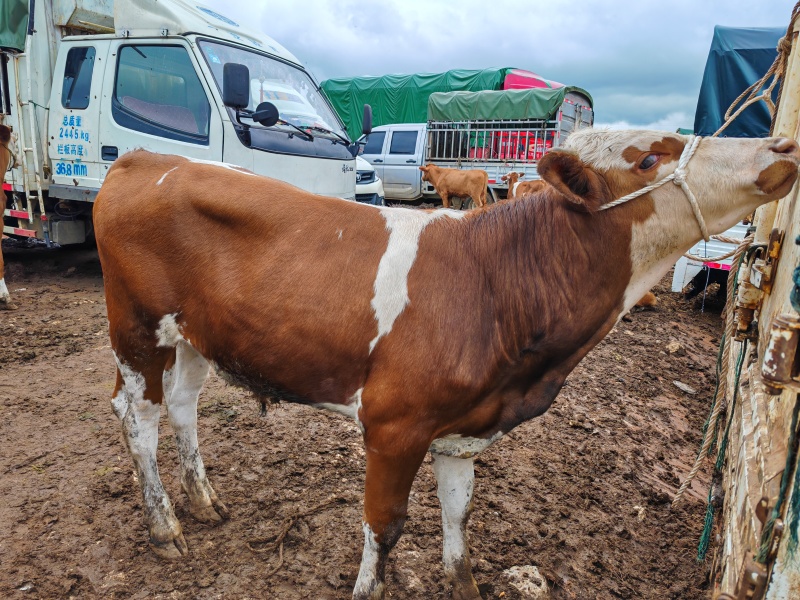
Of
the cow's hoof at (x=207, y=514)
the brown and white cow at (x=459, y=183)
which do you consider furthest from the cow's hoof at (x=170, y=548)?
the brown and white cow at (x=459, y=183)

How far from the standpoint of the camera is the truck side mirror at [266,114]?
211 inches

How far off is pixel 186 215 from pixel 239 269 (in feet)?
1.15

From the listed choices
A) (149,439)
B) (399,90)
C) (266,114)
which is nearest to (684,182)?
(149,439)

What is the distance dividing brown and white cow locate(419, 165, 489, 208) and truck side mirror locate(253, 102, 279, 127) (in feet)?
27.7

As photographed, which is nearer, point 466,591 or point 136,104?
point 466,591

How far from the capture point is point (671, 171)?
1.82m

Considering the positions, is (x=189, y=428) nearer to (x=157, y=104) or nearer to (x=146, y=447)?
(x=146, y=447)

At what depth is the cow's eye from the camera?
1850mm

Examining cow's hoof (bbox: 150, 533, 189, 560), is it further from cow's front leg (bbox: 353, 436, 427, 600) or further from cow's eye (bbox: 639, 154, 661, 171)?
cow's eye (bbox: 639, 154, 661, 171)

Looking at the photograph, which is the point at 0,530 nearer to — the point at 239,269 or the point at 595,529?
the point at 239,269

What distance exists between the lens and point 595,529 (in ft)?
9.55

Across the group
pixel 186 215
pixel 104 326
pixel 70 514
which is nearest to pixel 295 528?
pixel 70 514

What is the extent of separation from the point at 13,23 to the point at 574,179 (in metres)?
6.87

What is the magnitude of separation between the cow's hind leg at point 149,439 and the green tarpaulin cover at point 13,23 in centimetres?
550
